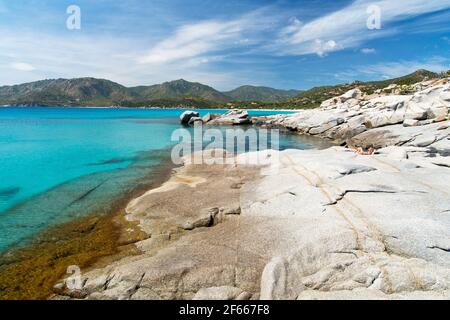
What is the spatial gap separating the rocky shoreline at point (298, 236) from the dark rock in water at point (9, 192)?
12611 millimetres

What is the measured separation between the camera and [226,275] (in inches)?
439

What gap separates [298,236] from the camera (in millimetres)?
12906

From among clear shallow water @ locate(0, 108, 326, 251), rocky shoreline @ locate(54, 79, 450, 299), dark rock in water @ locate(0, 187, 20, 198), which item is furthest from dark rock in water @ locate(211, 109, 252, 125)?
dark rock in water @ locate(0, 187, 20, 198)

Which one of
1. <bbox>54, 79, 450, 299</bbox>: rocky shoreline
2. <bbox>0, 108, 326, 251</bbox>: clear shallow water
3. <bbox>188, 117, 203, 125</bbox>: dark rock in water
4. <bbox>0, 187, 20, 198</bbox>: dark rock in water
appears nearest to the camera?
<bbox>54, 79, 450, 299</bbox>: rocky shoreline

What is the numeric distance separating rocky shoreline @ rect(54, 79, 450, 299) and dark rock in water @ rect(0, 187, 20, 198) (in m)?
12.6

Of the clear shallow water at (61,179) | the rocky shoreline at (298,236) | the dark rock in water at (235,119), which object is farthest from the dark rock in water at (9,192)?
the dark rock in water at (235,119)

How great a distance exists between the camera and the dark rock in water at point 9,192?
24.7 metres

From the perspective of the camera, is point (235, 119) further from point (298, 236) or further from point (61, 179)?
point (298, 236)

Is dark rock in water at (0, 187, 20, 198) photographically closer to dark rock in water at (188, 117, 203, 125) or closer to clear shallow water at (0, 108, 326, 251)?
clear shallow water at (0, 108, 326, 251)

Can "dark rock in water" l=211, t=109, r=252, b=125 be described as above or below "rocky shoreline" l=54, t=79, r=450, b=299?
above

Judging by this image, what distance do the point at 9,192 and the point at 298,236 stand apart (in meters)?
26.2

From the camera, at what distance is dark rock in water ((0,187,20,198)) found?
24.7m

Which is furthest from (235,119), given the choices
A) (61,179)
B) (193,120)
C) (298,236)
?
(298,236)
